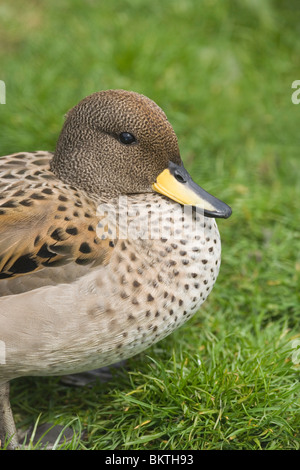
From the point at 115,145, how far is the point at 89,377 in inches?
40.8

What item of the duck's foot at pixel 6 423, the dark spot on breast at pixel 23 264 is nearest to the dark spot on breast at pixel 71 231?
the dark spot on breast at pixel 23 264

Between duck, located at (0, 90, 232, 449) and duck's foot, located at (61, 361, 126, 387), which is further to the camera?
duck's foot, located at (61, 361, 126, 387)

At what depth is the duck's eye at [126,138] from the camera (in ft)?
7.98

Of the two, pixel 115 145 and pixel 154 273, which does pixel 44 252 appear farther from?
pixel 115 145

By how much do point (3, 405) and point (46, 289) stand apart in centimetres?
58

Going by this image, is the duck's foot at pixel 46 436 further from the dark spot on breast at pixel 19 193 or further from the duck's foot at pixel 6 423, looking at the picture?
the dark spot on breast at pixel 19 193

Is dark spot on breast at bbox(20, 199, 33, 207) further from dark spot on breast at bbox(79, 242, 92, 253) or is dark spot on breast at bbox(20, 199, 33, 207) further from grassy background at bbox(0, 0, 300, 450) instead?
grassy background at bbox(0, 0, 300, 450)

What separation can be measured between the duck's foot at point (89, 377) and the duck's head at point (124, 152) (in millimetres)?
832

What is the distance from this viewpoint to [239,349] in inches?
109

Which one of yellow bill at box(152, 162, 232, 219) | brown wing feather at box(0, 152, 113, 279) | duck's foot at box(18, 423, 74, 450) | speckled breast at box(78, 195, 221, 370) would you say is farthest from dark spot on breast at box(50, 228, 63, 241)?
duck's foot at box(18, 423, 74, 450)

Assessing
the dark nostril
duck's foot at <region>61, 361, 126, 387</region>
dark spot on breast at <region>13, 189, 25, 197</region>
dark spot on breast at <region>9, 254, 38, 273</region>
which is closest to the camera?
dark spot on breast at <region>9, 254, 38, 273</region>

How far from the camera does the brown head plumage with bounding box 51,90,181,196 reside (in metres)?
2.41

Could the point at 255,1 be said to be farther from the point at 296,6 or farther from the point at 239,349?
Result: the point at 239,349

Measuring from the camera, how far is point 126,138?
8.00ft
